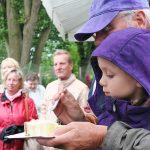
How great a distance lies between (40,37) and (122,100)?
807 inches

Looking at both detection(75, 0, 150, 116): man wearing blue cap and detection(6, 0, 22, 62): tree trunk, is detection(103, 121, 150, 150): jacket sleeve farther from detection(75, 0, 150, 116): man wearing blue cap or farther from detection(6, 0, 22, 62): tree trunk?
detection(6, 0, 22, 62): tree trunk

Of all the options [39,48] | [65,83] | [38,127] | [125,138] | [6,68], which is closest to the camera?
[125,138]

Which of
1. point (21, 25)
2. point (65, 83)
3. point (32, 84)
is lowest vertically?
point (32, 84)

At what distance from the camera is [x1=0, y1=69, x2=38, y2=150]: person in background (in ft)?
16.6

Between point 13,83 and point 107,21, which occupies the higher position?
point 107,21

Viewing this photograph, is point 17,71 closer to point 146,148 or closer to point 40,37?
point 146,148

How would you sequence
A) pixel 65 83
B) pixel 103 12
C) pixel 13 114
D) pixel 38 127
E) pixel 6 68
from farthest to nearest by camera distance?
pixel 6 68
pixel 65 83
pixel 13 114
pixel 103 12
pixel 38 127

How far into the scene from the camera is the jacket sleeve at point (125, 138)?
134 centimetres

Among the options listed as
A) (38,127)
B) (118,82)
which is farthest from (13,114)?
(118,82)

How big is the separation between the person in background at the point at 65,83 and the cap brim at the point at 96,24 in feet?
9.66

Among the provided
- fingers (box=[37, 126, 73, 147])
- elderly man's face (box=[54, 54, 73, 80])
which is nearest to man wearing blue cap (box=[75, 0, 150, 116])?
fingers (box=[37, 126, 73, 147])

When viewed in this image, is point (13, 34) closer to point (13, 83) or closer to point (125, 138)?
point (13, 83)

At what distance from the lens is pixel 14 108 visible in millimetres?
5184

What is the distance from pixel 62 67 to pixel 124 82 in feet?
13.4
